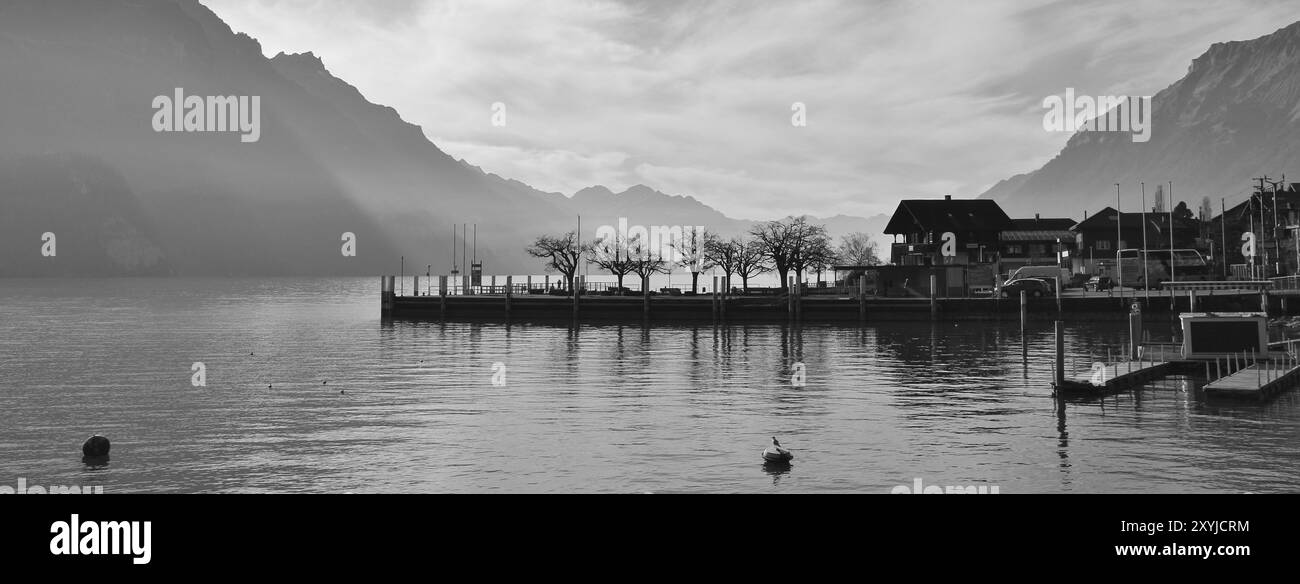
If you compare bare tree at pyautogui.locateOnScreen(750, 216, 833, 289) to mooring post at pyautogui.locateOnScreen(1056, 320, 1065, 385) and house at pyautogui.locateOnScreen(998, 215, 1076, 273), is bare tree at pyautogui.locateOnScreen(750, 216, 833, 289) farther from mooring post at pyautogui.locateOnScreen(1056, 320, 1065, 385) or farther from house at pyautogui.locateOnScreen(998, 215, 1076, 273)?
mooring post at pyautogui.locateOnScreen(1056, 320, 1065, 385)

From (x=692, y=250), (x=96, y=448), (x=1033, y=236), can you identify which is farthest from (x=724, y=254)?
(x=96, y=448)

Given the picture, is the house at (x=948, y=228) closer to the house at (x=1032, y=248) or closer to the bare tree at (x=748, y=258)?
the house at (x=1032, y=248)

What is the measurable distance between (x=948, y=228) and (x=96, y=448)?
114 metres

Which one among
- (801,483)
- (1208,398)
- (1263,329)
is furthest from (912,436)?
(1263,329)

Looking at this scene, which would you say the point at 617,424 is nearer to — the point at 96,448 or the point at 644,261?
the point at 96,448

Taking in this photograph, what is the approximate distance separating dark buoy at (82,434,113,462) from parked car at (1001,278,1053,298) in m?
83.2

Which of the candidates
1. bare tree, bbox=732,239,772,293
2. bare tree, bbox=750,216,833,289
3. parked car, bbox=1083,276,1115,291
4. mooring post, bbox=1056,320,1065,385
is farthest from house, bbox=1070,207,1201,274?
mooring post, bbox=1056,320,1065,385

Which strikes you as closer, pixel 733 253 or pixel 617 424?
pixel 617 424

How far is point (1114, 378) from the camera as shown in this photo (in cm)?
3794

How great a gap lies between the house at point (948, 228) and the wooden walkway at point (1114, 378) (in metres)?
78.9

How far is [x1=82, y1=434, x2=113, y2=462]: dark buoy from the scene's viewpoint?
2553 centimetres

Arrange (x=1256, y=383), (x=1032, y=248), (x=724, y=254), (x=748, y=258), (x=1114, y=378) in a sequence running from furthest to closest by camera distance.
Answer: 1. (x=724, y=254)
2. (x=748, y=258)
3. (x=1032, y=248)
4. (x=1114, y=378)
5. (x=1256, y=383)
